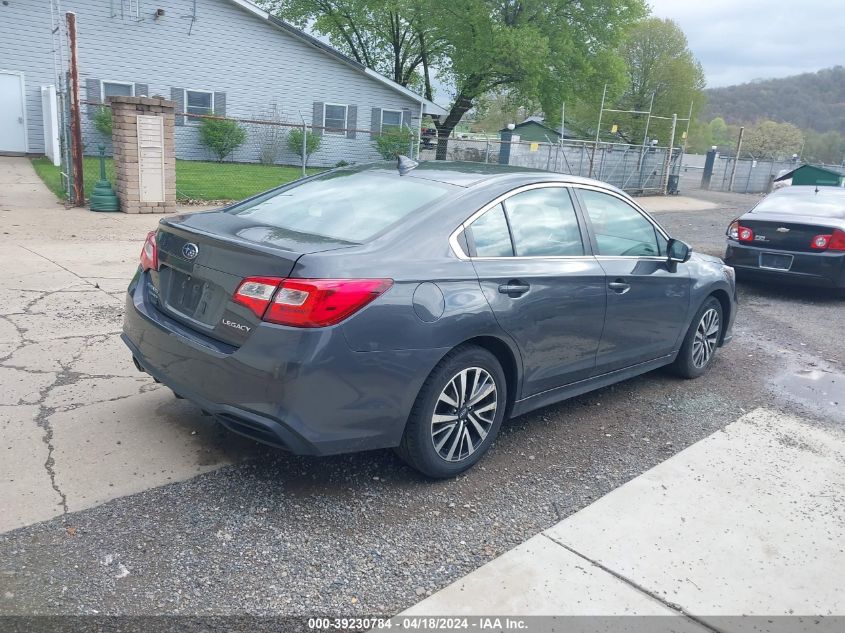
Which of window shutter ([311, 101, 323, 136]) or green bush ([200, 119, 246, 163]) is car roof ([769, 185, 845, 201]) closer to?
green bush ([200, 119, 246, 163])

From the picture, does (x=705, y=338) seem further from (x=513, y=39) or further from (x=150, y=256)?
(x=513, y=39)

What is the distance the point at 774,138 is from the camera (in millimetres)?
66750

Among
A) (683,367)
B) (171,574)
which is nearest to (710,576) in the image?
(171,574)

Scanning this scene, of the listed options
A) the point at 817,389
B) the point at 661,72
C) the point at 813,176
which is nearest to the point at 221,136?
the point at 817,389

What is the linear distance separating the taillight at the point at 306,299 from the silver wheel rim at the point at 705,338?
135 inches

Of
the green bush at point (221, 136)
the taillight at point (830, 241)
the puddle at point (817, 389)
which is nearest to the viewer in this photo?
the puddle at point (817, 389)

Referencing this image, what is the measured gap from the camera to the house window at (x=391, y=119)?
86.5 feet

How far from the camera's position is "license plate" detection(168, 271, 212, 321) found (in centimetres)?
337

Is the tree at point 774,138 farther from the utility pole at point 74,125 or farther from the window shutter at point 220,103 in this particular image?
the utility pole at point 74,125

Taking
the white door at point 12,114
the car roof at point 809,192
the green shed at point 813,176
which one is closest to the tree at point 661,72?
the green shed at point 813,176

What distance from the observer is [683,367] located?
5.56 meters

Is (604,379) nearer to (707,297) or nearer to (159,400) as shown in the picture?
(707,297)

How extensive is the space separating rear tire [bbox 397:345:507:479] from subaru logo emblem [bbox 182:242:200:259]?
1299 mm

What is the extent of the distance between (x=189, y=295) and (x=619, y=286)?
2.63 meters
